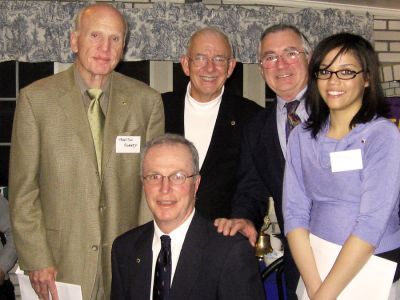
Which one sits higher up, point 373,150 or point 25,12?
point 25,12

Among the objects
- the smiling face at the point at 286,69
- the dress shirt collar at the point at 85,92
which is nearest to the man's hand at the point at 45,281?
the dress shirt collar at the point at 85,92

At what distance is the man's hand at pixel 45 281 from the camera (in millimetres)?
2150

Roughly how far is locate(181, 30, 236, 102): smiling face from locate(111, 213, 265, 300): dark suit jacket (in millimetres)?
991

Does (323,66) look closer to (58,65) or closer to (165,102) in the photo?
(165,102)

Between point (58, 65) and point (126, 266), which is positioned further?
point (58, 65)

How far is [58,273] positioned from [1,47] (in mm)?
2718

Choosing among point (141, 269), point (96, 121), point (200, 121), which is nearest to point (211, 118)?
point (200, 121)

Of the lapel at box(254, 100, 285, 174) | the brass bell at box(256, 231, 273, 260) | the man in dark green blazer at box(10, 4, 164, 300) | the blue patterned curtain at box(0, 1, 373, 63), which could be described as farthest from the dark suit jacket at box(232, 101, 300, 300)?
the blue patterned curtain at box(0, 1, 373, 63)

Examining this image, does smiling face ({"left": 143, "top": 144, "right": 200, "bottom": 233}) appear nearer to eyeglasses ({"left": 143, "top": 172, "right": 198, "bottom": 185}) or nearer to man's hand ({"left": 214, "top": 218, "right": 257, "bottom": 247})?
eyeglasses ({"left": 143, "top": 172, "right": 198, "bottom": 185})

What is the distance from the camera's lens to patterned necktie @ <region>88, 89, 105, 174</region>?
87.0 inches

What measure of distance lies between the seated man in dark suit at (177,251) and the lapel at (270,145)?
1.96 feet

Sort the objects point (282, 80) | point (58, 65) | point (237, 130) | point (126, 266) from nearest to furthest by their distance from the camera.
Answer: point (126, 266) → point (282, 80) → point (237, 130) → point (58, 65)

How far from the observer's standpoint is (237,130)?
268 centimetres

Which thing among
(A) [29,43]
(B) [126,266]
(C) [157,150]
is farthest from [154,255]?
(A) [29,43]
